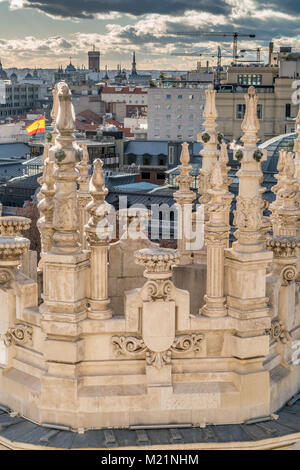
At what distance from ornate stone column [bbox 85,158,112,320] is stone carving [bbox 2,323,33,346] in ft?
5.75

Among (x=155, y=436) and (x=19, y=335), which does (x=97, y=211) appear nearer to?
(x=19, y=335)

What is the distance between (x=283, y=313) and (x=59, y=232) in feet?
18.4

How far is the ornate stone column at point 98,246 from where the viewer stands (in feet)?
58.1

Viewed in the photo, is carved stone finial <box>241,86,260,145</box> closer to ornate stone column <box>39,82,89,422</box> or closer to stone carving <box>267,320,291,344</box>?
ornate stone column <box>39,82,89,422</box>

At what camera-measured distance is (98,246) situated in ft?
58.1

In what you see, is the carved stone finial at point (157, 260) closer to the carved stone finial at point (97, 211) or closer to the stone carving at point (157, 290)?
the stone carving at point (157, 290)

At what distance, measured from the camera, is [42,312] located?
1800 centimetres

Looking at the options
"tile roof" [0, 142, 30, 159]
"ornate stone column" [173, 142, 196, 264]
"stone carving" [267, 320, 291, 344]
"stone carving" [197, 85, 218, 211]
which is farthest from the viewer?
"tile roof" [0, 142, 30, 159]

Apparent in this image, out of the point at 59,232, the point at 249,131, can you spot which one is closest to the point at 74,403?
the point at 59,232

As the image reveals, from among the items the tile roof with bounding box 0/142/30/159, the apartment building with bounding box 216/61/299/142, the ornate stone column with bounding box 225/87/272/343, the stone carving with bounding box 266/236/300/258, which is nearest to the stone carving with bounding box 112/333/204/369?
the ornate stone column with bounding box 225/87/272/343

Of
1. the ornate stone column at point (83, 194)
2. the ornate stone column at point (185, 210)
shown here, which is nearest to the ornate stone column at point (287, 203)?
the ornate stone column at point (185, 210)

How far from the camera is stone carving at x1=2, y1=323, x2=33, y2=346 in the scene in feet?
61.5

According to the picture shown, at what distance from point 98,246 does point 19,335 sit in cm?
293
